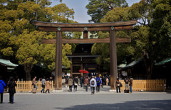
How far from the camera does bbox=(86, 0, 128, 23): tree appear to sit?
157 ft

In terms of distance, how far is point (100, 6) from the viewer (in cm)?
4912

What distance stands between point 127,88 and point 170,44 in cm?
595

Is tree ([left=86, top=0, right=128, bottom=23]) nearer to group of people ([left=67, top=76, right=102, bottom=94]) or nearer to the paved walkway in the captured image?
group of people ([left=67, top=76, right=102, bottom=94])

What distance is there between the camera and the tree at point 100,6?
4784 cm

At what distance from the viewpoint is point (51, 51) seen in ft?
100

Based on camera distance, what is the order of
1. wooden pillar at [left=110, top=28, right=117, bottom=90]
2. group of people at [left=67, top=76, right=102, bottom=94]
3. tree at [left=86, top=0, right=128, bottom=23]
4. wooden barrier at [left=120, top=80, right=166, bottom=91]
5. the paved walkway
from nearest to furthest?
1. the paved walkway
2. group of people at [left=67, top=76, right=102, bottom=94]
3. wooden barrier at [left=120, top=80, right=166, bottom=91]
4. wooden pillar at [left=110, top=28, right=117, bottom=90]
5. tree at [left=86, top=0, right=128, bottom=23]

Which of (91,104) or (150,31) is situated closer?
(91,104)

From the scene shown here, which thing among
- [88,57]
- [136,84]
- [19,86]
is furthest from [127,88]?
[88,57]

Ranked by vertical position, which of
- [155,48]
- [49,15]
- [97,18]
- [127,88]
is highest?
[97,18]

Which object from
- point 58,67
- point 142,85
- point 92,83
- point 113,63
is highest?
point 113,63

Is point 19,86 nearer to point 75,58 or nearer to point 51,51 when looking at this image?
point 51,51

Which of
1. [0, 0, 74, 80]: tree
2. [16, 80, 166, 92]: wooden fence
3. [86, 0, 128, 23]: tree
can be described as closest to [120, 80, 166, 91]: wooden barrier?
[16, 80, 166, 92]: wooden fence

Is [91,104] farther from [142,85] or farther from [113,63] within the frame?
[142,85]

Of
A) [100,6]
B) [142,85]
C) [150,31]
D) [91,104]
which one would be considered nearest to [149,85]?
[142,85]
